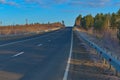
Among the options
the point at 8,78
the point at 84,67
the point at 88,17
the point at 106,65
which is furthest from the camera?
the point at 88,17

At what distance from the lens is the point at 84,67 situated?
16.5 metres

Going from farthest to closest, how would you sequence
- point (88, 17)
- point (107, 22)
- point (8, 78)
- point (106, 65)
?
point (88, 17)
point (107, 22)
point (106, 65)
point (8, 78)

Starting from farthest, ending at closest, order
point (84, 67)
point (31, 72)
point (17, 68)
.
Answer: point (84, 67), point (17, 68), point (31, 72)

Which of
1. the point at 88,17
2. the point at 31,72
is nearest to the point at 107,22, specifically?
the point at 88,17

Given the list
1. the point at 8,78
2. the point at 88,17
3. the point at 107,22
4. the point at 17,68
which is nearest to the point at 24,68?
the point at 17,68

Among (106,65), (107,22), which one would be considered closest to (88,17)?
(107,22)

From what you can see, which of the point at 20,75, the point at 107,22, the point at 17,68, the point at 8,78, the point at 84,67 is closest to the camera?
the point at 8,78

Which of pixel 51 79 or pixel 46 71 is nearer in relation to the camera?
pixel 51 79

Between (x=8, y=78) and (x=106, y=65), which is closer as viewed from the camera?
(x=8, y=78)

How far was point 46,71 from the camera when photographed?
14.2 meters

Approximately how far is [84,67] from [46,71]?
114 inches

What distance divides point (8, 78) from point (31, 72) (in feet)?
5.95

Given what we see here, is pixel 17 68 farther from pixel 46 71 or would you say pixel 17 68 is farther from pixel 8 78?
pixel 8 78

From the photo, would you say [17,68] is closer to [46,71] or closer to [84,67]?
[46,71]
